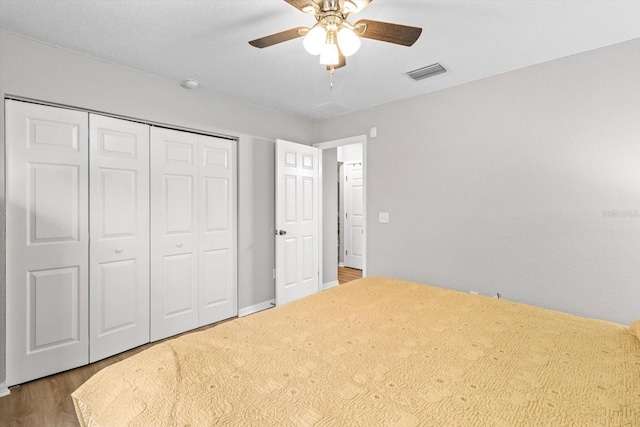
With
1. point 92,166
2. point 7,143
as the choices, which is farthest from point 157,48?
point 7,143

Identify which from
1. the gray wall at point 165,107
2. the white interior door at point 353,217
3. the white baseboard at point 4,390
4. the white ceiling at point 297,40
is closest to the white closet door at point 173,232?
the gray wall at point 165,107

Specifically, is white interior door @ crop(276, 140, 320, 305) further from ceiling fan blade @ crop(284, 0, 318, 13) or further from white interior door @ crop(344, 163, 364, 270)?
ceiling fan blade @ crop(284, 0, 318, 13)

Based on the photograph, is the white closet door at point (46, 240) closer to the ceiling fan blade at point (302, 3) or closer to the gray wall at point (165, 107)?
the gray wall at point (165, 107)

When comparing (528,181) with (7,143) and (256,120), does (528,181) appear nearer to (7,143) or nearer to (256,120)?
(256,120)

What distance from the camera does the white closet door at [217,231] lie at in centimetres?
314

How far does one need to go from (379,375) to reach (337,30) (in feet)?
5.11

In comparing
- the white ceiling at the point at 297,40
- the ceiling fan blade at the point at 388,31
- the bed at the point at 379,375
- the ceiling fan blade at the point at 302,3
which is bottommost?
the bed at the point at 379,375

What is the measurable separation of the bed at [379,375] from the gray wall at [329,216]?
2.78m

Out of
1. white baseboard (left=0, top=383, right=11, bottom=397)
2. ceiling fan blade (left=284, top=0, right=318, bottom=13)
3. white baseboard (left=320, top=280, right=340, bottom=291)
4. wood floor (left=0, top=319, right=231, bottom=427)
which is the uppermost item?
ceiling fan blade (left=284, top=0, right=318, bottom=13)

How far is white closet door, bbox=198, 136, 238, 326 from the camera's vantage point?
314 cm

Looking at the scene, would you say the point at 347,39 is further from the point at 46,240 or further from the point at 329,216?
the point at 329,216

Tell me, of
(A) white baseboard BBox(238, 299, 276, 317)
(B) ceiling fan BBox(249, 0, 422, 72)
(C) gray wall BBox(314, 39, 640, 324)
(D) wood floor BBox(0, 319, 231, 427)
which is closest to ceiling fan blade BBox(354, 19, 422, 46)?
(B) ceiling fan BBox(249, 0, 422, 72)

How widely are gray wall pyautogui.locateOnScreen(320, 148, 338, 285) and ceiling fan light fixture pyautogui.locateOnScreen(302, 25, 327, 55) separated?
2.82 metres

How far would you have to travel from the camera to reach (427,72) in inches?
105
